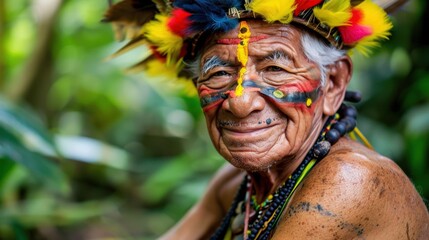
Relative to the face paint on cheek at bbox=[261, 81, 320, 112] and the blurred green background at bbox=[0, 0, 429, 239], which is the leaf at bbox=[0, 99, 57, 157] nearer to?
the blurred green background at bbox=[0, 0, 429, 239]

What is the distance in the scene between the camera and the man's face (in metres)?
2.53

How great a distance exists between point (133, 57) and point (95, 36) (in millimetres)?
909

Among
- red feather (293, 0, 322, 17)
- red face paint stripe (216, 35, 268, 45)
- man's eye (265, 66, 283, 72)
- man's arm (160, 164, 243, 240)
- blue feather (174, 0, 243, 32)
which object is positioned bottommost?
man's arm (160, 164, 243, 240)

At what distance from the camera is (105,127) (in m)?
7.08

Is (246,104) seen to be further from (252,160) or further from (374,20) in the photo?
(374,20)

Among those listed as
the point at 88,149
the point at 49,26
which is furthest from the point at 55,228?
the point at 49,26

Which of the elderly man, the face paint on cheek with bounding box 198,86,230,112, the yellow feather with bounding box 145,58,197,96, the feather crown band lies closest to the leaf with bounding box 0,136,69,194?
the yellow feather with bounding box 145,58,197,96

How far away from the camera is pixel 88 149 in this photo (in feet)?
19.1

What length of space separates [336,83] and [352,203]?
574 millimetres

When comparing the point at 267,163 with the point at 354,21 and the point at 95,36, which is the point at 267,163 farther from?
the point at 95,36

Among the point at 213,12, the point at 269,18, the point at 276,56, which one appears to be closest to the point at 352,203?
the point at 276,56

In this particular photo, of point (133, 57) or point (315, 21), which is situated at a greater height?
point (315, 21)

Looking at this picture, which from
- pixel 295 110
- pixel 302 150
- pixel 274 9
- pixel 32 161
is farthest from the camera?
pixel 32 161

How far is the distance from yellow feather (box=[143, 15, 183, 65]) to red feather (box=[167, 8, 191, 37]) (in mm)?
32
